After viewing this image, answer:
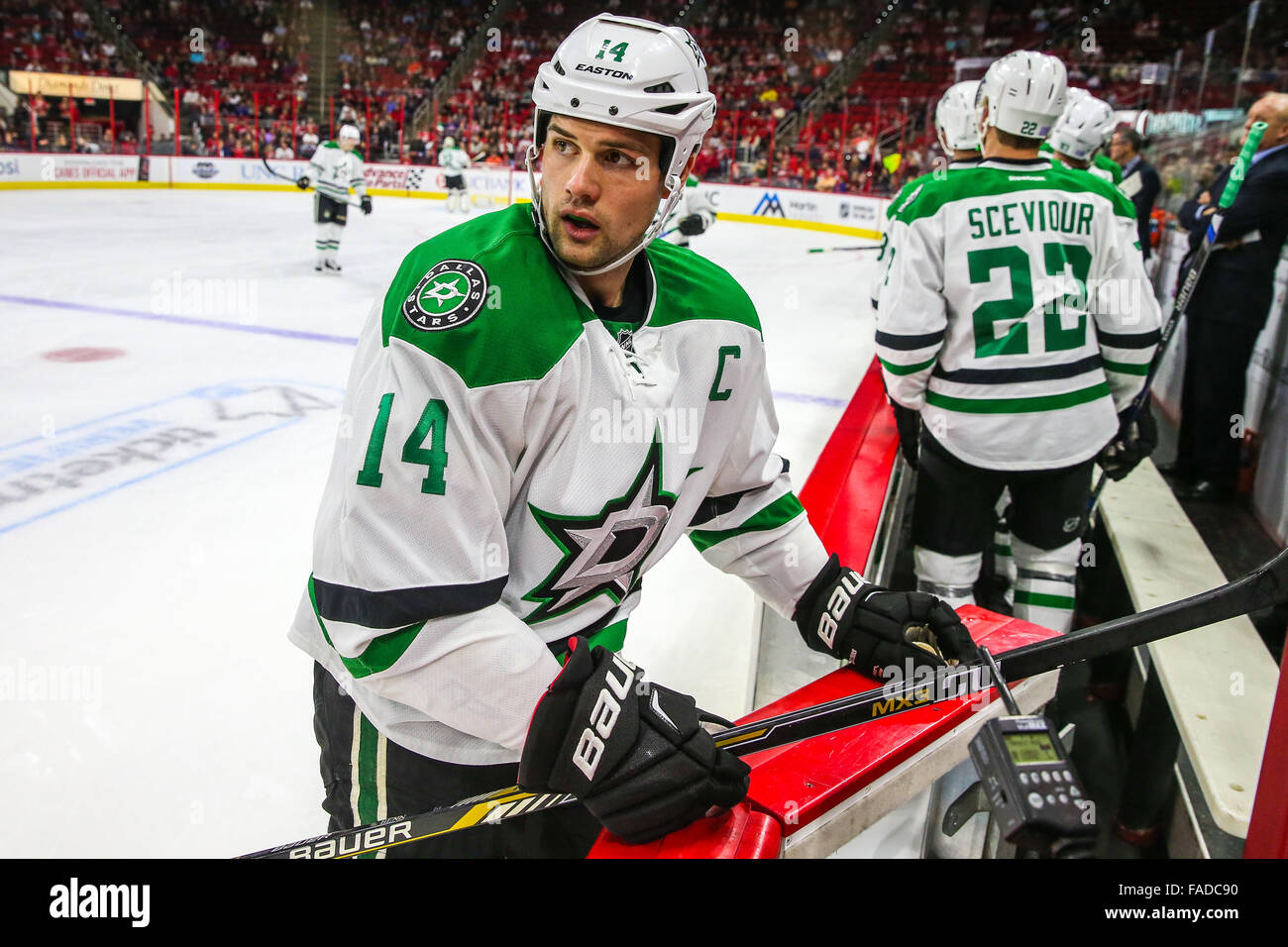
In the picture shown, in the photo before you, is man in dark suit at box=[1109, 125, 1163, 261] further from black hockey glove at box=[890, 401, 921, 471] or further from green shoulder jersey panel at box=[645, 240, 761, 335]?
green shoulder jersey panel at box=[645, 240, 761, 335]

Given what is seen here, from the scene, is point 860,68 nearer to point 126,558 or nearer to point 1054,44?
point 1054,44

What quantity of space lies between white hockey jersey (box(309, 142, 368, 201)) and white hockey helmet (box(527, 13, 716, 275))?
24.3 ft

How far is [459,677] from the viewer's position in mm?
980

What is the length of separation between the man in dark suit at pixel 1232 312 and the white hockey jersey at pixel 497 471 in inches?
118

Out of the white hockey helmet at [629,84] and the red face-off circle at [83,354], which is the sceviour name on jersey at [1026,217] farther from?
the red face-off circle at [83,354]

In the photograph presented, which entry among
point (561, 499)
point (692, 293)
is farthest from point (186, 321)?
point (561, 499)

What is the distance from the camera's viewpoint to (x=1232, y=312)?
3.55 m

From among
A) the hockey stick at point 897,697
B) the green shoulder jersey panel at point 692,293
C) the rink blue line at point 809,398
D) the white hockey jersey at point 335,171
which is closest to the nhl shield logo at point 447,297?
the green shoulder jersey panel at point 692,293

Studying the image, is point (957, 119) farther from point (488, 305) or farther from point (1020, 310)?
point (488, 305)

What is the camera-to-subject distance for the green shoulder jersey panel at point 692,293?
1.22 meters

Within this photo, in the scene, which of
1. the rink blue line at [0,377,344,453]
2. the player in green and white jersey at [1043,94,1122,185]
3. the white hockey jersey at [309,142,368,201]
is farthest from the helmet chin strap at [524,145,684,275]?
the white hockey jersey at [309,142,368,201]

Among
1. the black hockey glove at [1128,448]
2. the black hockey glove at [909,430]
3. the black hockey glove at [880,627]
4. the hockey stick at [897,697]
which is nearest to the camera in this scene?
the hockey stick at [897,697]
